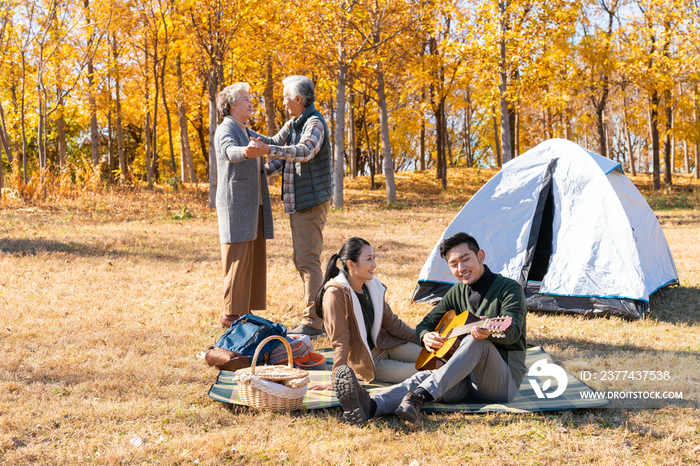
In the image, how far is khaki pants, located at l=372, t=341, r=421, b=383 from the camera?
12.5 feet

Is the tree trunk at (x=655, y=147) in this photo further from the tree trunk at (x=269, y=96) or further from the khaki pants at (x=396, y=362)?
the khaki pants at (x=396, y=362)

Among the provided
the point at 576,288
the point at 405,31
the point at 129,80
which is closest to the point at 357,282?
the point at 576,288

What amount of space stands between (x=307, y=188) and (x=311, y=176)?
0.35 ft

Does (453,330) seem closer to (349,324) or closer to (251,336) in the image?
(349,324)

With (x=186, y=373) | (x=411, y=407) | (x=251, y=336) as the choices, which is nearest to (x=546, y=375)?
(x=411, y=407)

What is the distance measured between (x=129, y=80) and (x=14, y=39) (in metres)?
5.86

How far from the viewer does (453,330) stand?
11.1 ft

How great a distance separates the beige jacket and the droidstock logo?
105 centimetres

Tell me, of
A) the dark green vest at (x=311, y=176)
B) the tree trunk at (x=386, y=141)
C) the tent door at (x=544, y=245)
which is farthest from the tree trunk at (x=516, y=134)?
the dark green vest at (x=311, y=176)

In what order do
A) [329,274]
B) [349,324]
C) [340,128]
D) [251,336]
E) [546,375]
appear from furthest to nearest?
[340,128] → [251,336] → [546,375] → [329,274] → [349,324]

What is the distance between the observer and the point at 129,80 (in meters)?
19.3

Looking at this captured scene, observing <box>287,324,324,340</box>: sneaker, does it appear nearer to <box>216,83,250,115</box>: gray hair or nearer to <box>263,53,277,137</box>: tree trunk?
<box>216,83,250,115</box>: gray hair

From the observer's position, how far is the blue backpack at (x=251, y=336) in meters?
4.04

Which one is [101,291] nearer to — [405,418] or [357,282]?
[357,282]
